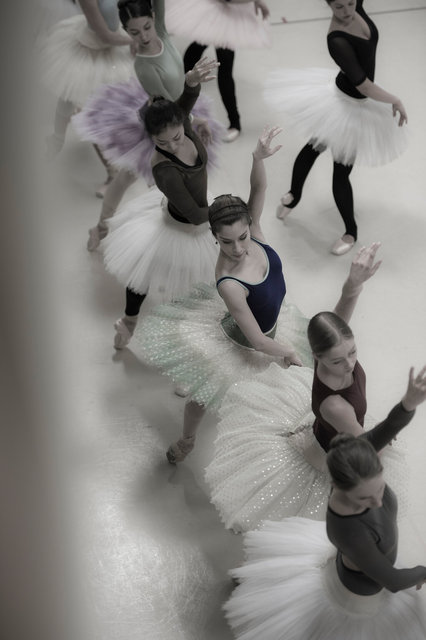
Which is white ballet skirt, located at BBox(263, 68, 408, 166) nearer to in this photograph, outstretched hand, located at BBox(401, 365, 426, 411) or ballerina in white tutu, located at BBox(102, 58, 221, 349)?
ballerina in white tutu, located at BBox(102, 58, 221, 349)

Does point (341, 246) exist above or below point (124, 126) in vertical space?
below

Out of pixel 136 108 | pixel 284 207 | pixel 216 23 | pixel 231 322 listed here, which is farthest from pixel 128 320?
pixel 216 23

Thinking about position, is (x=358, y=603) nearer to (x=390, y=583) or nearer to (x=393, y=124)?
(x=390, y=583)

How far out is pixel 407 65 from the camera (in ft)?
13.6

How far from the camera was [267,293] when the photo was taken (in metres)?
2.05

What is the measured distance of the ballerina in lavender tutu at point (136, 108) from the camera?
246 cm

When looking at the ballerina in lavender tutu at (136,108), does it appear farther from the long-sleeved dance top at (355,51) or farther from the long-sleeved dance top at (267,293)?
the long-sleeved dance top at (267,293)

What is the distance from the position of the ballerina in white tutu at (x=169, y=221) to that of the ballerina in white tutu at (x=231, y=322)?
142 mm

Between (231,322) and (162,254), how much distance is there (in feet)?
1.41

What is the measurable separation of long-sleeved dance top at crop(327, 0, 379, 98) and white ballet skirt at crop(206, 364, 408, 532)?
132 centimetres

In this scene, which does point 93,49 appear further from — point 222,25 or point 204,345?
point 204,345

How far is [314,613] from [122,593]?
82cm

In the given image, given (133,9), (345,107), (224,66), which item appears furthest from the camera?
(224,66)

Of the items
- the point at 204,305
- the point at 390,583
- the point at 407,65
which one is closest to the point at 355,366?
the point at 390,583
